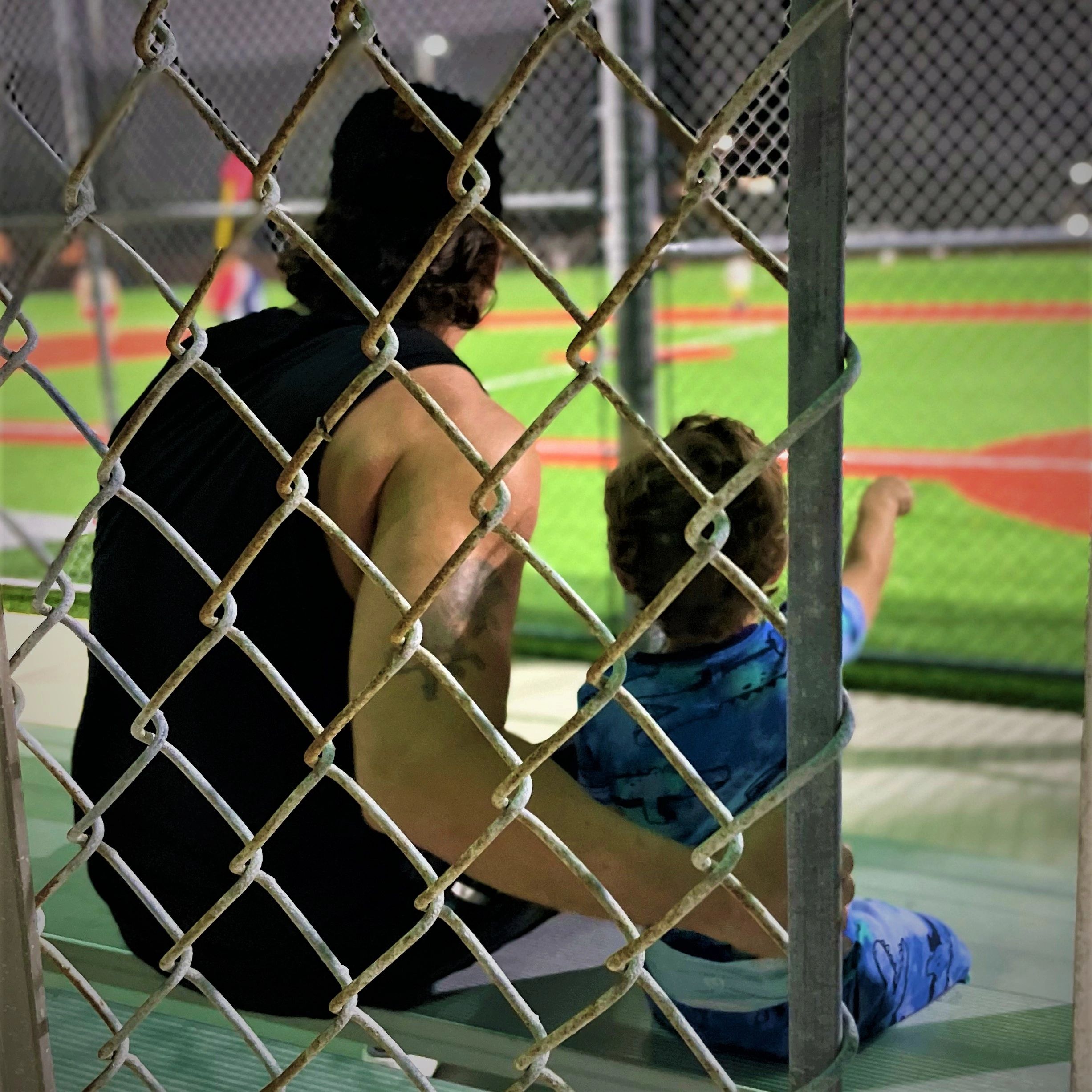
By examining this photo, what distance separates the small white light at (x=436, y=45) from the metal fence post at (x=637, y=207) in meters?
1.05

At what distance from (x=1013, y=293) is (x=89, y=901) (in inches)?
760

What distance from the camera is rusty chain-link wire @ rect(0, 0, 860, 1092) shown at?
2.95 feet

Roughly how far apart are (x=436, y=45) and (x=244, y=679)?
5.55m

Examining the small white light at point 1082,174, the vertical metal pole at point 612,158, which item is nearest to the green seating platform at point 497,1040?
the vertical metal pole at point 612,158

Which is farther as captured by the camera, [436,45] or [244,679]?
[436,45]

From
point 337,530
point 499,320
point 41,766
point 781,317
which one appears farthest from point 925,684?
point 499,320

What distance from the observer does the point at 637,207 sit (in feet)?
14.7

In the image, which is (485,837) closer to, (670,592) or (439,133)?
(670,592)

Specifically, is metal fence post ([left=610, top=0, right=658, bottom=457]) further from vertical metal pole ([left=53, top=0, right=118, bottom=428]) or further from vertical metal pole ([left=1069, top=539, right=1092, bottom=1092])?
vertical metal pole ([left=1069, top=539, right=1092, bottom=1092])

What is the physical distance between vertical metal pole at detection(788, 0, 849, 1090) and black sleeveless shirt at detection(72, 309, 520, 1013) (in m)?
0.67

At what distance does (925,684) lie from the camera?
4961mm

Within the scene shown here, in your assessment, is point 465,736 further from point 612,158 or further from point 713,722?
point 612,158

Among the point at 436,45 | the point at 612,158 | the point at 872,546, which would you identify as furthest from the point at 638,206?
the point at 872,546

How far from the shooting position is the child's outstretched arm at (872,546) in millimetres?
2131
